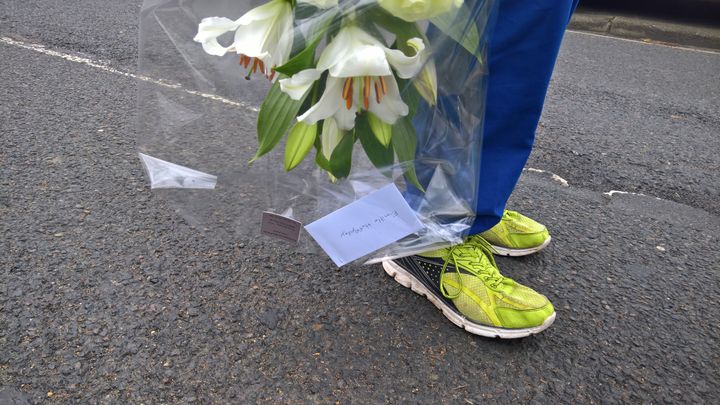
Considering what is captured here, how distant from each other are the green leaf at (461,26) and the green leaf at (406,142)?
16 cm

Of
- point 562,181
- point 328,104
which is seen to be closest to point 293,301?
point 328,104

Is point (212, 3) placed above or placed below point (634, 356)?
above

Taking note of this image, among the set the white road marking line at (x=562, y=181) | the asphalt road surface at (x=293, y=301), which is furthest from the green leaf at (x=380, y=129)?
the white road marking line at (x=562, y=181)

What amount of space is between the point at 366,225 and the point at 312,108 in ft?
0.92

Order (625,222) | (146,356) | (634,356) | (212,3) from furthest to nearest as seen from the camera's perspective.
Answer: (625,222), (634,356), (146,356), (212,3)

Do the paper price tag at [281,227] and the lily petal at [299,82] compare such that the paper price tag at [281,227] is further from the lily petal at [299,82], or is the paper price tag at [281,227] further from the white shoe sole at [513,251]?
the white shoe sole at [513,251]

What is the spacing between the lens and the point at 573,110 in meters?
3.51

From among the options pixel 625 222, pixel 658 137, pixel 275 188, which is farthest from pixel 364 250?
pixel 658 137

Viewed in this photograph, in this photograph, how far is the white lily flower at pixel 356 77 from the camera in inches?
35.8

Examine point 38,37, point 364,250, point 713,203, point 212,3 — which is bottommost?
point 38,37

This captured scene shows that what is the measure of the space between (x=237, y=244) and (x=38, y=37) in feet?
8.75

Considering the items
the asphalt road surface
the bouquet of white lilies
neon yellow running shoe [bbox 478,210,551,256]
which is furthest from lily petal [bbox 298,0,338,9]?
neon yellow running shoe [bbox 478,210,551,256]

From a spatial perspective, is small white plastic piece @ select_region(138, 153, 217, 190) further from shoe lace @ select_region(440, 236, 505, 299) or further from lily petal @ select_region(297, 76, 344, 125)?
shoe lace @ select_region(440, 236, 505, 299)

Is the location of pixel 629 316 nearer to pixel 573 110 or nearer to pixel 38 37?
pixel 573 110
